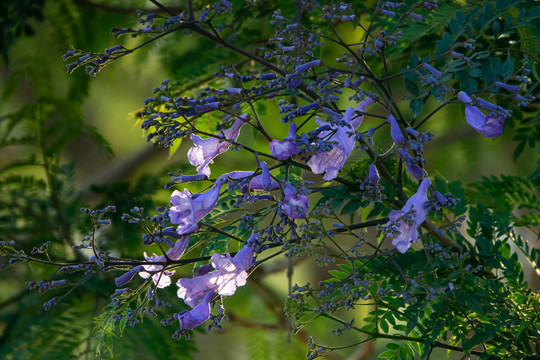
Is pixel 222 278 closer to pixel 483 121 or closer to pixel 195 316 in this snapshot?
pixel 195 316

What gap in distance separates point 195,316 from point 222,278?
5cm

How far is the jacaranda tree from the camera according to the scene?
65 cm

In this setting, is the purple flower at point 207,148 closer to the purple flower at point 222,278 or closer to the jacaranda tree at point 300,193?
the jacaranda tree at point 300,193

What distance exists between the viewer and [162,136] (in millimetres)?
661

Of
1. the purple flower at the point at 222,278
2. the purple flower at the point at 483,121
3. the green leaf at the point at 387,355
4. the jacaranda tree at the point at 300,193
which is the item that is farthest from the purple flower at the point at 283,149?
the green leaf at the point at 387,355

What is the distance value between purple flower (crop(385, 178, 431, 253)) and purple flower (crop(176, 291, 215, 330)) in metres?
0.22

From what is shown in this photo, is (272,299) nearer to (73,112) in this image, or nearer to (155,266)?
(73,112)

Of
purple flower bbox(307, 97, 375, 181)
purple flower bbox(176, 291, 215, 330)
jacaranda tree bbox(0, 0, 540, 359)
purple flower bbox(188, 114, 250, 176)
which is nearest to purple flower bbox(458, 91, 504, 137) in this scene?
jacaranda tree bbox(0, 0, 540, 359)

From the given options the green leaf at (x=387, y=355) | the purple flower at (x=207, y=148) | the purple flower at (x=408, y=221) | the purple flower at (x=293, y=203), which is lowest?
the green leaf at (x=387, y=355)

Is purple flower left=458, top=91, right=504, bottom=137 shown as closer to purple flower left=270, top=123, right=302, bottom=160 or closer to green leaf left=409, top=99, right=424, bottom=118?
green leaf left=409, top=99, right=424, bottom=118

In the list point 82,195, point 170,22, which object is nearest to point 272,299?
point 82,195

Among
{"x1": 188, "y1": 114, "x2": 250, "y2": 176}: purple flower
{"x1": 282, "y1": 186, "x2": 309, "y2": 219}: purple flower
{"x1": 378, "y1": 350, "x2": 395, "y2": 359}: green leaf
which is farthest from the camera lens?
{"x1": 378, "y1": 350, "x2": 395, "y2": 359}: green leaf

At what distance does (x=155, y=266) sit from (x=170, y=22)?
0.95 feet

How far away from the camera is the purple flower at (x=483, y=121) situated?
66 cm
